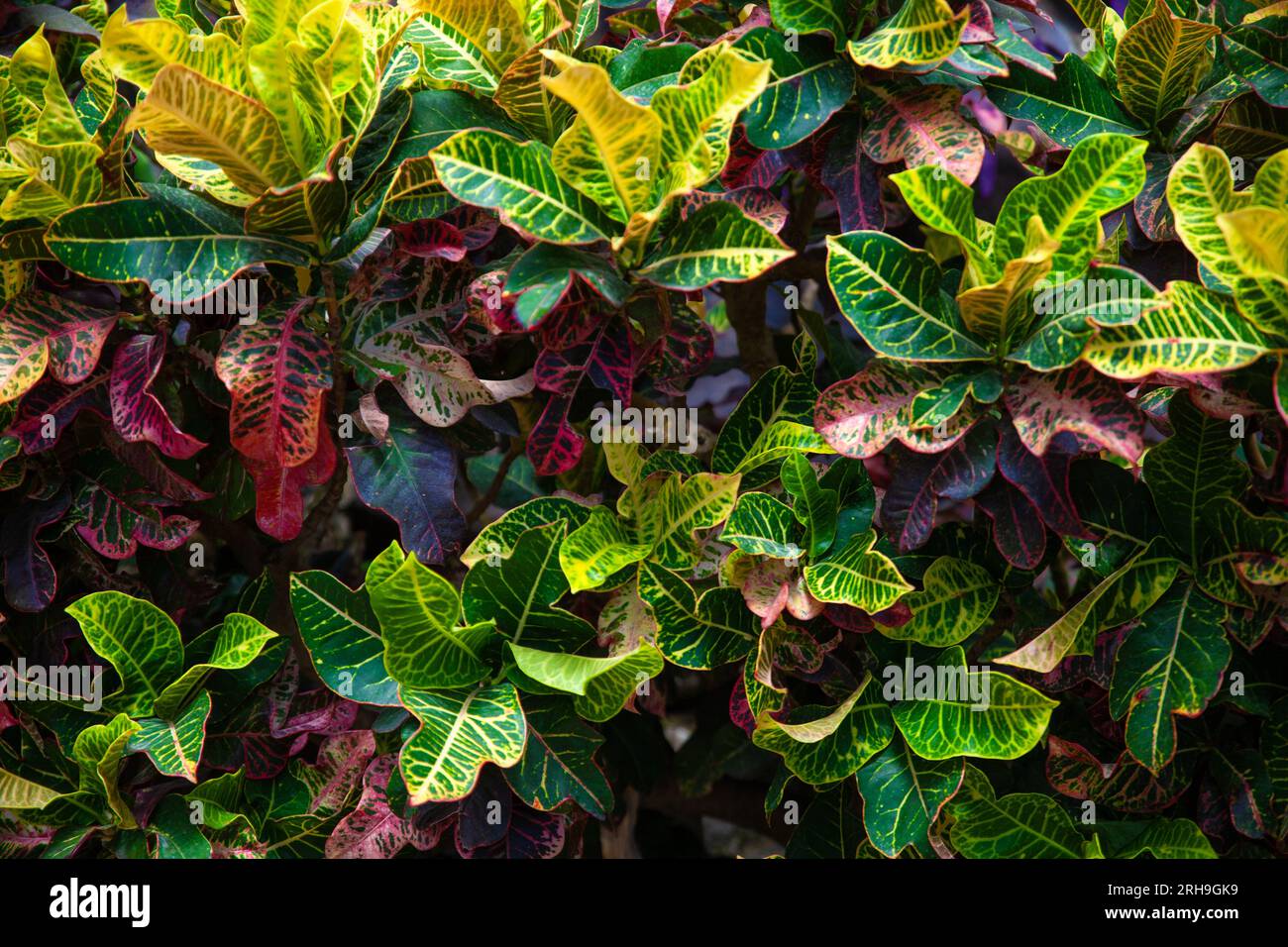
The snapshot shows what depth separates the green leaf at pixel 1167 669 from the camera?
125 cm

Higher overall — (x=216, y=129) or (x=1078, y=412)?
(x=216, y=129)

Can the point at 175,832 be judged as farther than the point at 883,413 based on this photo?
Yes

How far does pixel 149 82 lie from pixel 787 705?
106 centimetres

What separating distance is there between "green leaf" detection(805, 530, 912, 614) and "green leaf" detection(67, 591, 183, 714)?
814 millimetres

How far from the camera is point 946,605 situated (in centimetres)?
136

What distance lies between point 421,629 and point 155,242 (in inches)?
21.3

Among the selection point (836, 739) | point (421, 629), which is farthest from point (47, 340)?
point (836, 739)

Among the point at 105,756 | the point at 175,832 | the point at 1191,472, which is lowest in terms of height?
the point at 175,832

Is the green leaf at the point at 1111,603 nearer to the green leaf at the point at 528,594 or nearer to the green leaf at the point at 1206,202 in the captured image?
the green leaf at the point at 1206,202

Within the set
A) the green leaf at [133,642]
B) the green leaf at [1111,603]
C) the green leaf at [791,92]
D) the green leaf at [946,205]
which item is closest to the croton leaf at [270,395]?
the green leaf at [133,642]

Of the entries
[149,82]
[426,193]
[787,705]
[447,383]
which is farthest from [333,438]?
[787,705]

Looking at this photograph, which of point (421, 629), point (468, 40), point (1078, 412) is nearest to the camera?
point (1078, 412)

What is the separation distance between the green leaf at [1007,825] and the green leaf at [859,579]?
26cm

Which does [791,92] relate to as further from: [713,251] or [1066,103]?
[1066,103]
